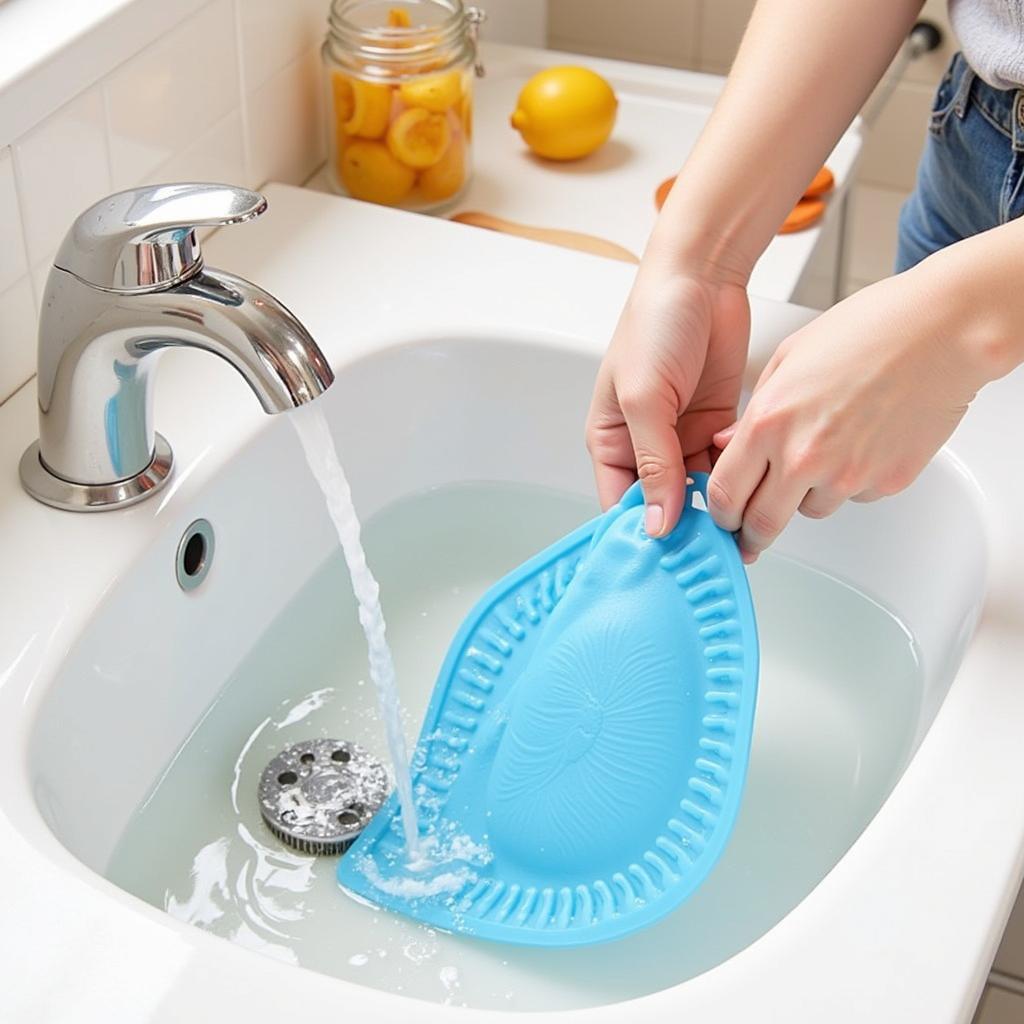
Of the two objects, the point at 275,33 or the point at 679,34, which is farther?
the point at 679,34

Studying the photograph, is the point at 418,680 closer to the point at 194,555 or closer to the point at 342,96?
the point at 194,555

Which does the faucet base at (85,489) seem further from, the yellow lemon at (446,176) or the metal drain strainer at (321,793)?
the yellow lemon at (446,176)

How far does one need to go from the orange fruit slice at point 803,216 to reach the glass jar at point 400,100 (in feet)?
0.79

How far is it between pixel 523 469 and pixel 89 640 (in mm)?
355

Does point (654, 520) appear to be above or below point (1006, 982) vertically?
above

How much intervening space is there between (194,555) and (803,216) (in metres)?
0.52

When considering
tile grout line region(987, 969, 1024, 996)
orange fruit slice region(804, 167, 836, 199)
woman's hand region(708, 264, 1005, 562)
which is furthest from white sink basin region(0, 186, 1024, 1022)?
tile grout line region(987, 969, 1024, 996)

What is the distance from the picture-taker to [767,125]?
2.65 ft

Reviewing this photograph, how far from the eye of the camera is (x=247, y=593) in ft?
2.81

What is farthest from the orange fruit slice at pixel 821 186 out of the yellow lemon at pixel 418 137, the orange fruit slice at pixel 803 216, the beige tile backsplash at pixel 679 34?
the beige tile backsplash at pixel 679 34

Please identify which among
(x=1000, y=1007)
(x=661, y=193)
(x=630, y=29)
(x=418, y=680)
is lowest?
(x=1000, y=1007)

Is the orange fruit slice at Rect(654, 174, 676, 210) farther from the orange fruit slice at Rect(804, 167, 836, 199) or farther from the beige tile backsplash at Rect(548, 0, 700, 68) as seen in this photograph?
the beige tile backsplash at Rect(548, 0, 700, 68)

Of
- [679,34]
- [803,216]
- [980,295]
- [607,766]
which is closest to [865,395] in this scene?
[980,295]

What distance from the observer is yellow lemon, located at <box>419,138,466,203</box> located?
1.07m
